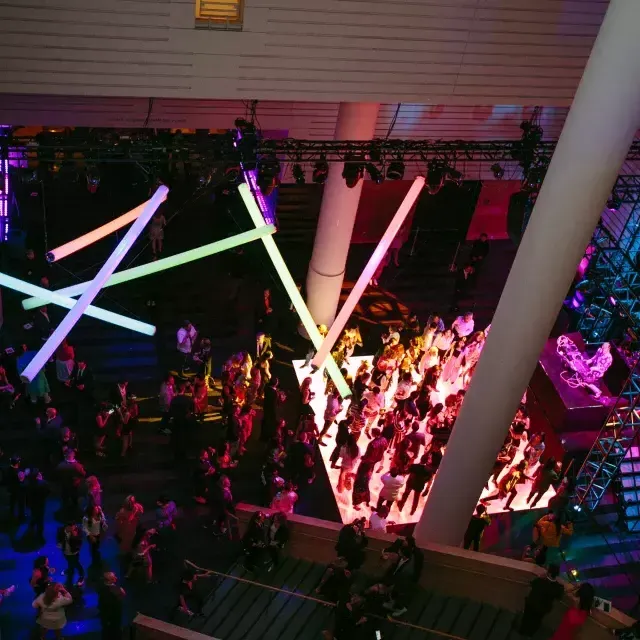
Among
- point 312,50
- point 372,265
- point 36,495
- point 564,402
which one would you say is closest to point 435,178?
point 372,265

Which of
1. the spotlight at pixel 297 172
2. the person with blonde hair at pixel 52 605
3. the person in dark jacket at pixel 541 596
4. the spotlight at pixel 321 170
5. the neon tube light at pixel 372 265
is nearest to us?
the person with blonde hair at pixel 52 605

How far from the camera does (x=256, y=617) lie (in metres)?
9.67

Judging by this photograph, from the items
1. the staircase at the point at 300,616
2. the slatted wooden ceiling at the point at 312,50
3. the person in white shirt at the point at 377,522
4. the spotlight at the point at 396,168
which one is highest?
the slatted wooden ceiling at the point at 312,50

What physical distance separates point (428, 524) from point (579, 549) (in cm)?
269

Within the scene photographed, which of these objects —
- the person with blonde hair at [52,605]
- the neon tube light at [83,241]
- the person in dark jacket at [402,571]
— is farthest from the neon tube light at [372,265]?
the person with blonde hair at [52,605]

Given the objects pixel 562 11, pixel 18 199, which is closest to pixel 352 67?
pixel 562 11

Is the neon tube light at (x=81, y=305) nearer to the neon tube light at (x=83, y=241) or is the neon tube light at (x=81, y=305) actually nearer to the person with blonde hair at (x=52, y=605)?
the neon tube light at (x=83, y=241)

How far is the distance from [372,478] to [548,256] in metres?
4.77

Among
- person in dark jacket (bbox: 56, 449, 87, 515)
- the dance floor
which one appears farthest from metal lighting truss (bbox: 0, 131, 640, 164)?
the dance floor

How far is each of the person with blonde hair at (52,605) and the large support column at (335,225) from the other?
21.7 ft

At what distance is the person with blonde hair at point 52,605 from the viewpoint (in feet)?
27.9

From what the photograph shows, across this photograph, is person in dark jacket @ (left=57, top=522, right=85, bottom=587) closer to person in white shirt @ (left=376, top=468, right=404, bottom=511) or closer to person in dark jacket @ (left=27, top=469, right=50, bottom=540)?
person in dark jacket @ (left=27, top=469, right=50, bottom=540)

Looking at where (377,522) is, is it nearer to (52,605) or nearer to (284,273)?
(284,273)

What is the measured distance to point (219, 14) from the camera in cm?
955
